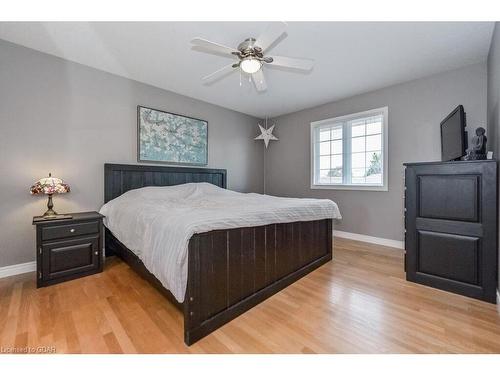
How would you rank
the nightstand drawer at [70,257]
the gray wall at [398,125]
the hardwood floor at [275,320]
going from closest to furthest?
1. the hardwood floor at [275,320]
2. the nightstand drawer at [70,257]
3. the gray wall at [398,125]

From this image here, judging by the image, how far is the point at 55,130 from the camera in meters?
2.68

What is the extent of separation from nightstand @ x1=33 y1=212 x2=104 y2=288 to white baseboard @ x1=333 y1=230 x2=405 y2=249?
12.0 feet

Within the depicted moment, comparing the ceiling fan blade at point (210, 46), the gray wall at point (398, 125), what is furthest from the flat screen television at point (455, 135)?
the ceiling fan blade at point (210, 46)

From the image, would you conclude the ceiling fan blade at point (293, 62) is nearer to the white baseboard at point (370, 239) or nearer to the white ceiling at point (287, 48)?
the white ceiling at point (287, 48)

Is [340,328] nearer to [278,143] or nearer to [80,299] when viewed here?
[80,299]

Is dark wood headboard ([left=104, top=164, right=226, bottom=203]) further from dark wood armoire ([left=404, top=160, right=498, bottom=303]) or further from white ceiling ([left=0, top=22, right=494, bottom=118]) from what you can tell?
dark wood armoire ([left=404, top=160, right=498, bottom=303])

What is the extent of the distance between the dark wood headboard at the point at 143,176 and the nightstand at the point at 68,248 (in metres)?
0.65

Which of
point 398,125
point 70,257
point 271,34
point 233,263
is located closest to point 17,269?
point 70,257

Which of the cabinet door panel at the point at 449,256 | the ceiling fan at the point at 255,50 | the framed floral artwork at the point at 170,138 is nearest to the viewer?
the ceiling fan at the point at 255,50

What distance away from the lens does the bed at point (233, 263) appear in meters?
1.47

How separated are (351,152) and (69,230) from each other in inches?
163

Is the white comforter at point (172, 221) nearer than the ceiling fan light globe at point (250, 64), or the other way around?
the white comforter at point (172, 221)

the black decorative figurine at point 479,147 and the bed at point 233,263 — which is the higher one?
the black decorative figurine at point 479,147
